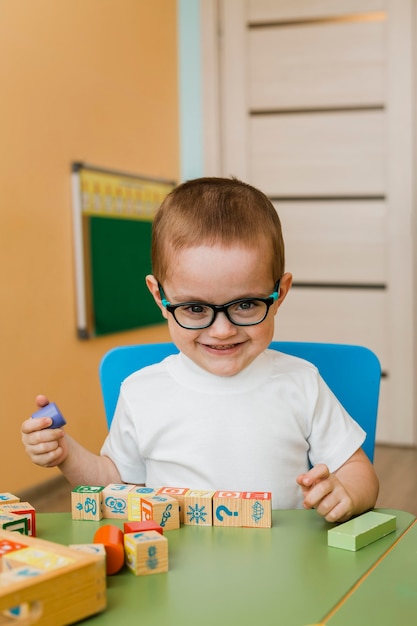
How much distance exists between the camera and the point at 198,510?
3.15 ft

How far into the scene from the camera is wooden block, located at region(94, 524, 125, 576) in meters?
0.80

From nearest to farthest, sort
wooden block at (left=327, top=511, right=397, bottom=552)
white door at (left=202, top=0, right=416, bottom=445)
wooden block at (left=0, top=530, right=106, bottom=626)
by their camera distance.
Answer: wooden block at (left=0, top=530, right=106, bottom=626) < wooden block at (left=327, top=511, right=397, bottom=552) < white door at (left=202, top=0, right=416, bottom=445)

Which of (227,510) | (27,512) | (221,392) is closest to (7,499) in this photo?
(27,512)

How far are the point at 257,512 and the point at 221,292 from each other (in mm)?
296

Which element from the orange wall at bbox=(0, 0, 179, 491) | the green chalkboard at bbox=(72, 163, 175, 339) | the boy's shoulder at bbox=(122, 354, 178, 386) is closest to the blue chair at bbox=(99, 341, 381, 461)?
Answer: the boy's shoulder at bbox=(122, 354, 178, 386)

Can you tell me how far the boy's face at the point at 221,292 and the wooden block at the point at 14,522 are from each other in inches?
13.4

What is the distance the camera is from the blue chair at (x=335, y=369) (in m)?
1.35

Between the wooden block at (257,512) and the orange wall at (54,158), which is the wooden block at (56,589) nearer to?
the wooden block at (257,512)

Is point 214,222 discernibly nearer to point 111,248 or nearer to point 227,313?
point 227,313

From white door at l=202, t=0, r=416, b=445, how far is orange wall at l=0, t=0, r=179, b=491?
494 millimetres

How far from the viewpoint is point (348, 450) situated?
3.78 feet

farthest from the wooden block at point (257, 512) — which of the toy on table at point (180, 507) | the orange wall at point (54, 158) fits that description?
the orange wall at point (54, 158)

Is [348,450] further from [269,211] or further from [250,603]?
[250,603]

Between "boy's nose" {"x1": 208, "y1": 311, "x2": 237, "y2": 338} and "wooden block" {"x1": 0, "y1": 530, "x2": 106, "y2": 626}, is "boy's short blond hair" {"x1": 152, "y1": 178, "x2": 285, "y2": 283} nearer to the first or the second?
"boy's nose" {"x1": 208, "y1": 311, "x2": 237, "y2": 338}
